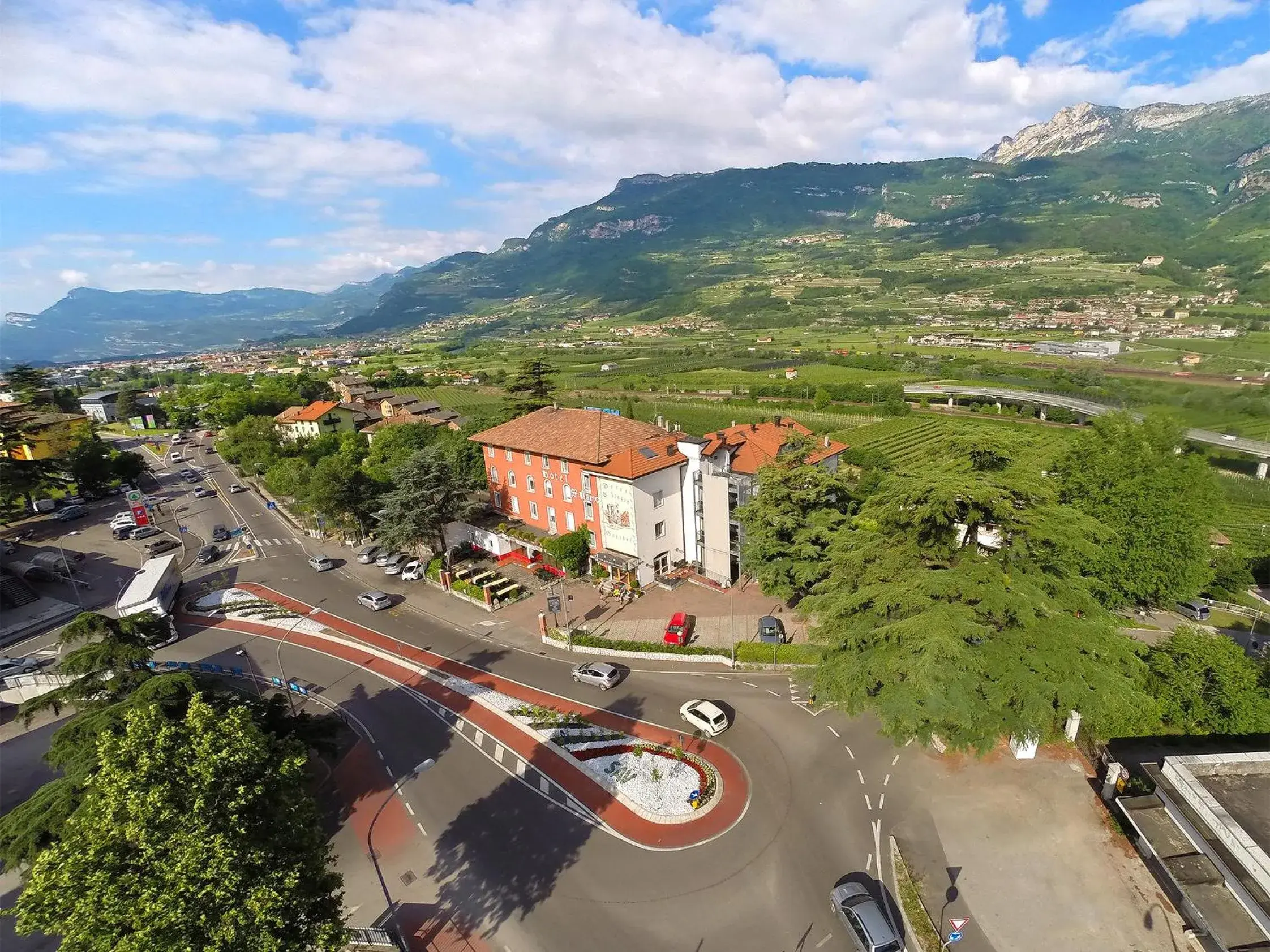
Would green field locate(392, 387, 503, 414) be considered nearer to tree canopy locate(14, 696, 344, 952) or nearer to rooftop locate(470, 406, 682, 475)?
rooftop locate(470, 406, 682, 475)

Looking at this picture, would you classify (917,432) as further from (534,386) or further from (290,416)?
(290,416)

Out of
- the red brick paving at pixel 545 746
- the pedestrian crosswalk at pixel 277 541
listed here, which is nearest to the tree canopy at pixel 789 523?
the red brick paving at pixel 545 746

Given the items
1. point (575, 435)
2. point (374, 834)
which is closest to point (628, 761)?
point (374, 834)

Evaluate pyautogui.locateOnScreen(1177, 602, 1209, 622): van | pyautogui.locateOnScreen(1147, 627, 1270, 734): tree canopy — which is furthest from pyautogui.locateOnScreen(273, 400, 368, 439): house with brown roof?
pyautogui.locateOnScreen(1177, 602, 1209, 622): van

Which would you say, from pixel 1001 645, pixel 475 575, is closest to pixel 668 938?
pixel 1001 645

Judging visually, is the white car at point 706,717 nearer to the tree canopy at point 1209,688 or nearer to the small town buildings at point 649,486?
the small town buildings at point 649,486

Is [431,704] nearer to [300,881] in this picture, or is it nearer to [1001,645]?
[300,881]
